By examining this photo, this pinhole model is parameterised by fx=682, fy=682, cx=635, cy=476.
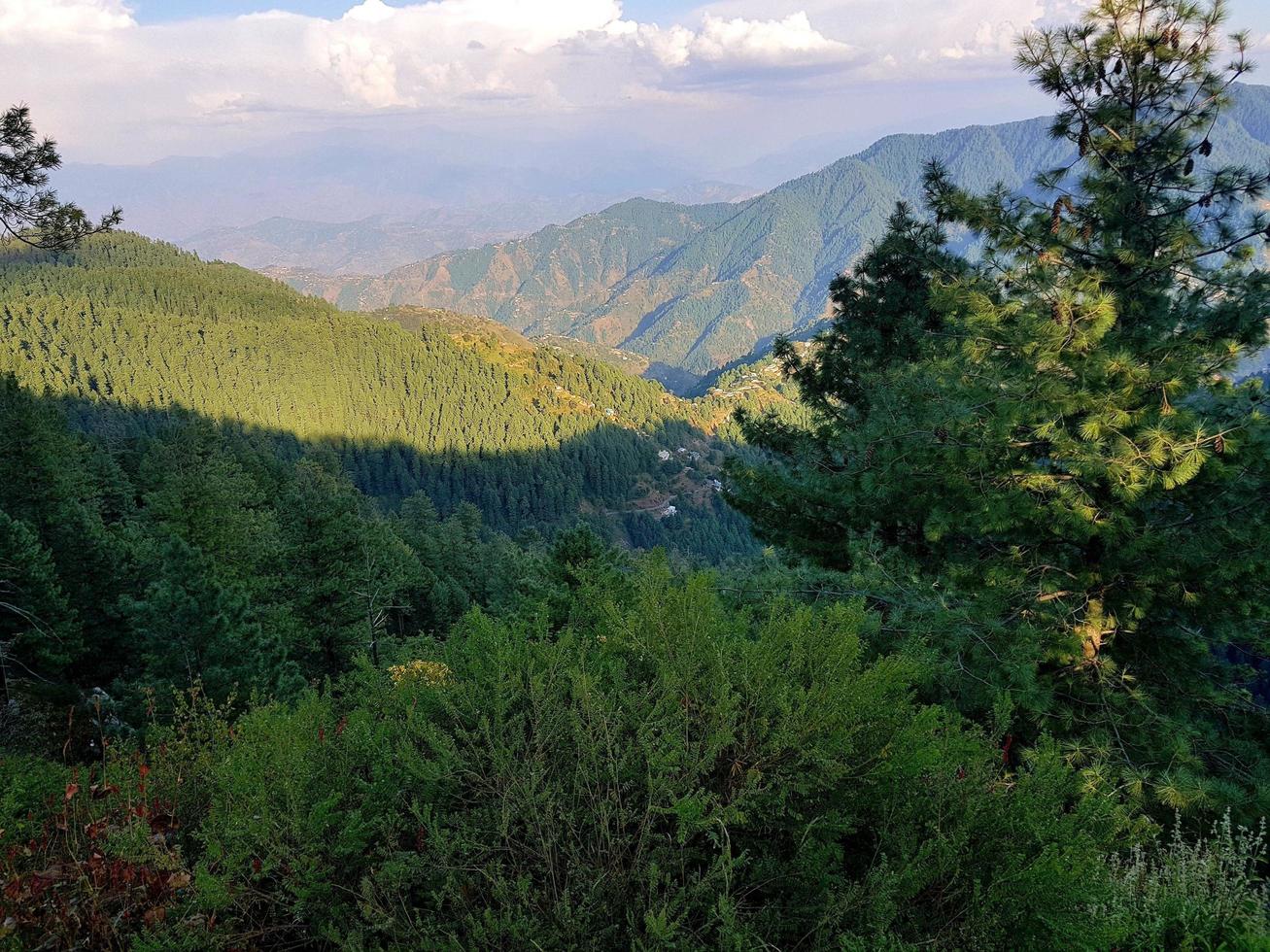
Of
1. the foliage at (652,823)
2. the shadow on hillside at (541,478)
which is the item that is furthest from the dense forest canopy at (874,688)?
the shadow on hillside at (541,478)

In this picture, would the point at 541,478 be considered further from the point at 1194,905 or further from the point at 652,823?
the point at 652,823

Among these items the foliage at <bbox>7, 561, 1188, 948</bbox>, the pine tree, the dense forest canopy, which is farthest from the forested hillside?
the foliage at <bbox>7, 561, 1188, 948</bbox>

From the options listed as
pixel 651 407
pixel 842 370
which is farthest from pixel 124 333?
pixel 842 370

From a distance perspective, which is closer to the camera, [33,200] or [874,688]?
[874,688]

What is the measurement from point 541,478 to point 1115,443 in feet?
443

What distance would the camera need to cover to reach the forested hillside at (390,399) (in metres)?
138

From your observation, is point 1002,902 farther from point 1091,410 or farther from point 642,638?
point 1091,410

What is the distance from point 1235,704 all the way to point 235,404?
176m

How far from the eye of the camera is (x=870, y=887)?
101 inches

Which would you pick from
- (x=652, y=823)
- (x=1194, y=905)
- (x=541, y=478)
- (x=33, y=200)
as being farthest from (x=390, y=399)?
(x=1194, y=905)

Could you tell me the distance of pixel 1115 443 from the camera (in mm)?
6387

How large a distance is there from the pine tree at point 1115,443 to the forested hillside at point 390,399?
114 m

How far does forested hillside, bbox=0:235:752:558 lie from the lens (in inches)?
5417

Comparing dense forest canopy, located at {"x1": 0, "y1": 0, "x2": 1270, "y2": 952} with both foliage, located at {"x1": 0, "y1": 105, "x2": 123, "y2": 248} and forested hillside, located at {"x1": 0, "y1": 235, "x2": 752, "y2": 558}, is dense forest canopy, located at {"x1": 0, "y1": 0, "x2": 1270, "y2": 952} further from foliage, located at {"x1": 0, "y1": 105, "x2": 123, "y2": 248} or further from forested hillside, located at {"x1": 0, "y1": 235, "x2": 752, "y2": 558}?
forested hillside, located at {"x1": 0, "y1": 235, "x2": 752, "y2": 558}
